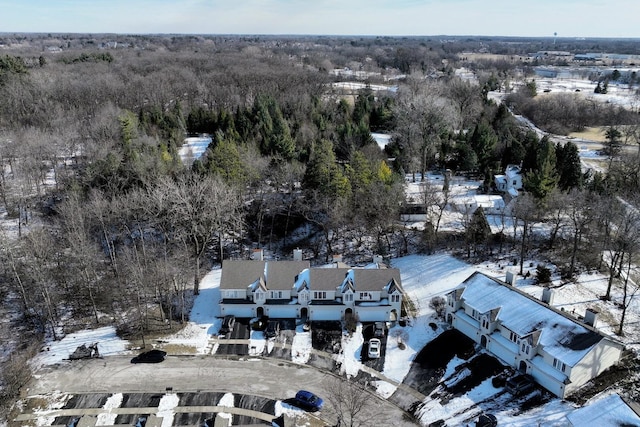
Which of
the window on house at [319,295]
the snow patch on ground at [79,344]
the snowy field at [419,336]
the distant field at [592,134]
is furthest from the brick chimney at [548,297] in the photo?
the distant field at [592,134]

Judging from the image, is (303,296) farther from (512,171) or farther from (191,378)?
(512,171)

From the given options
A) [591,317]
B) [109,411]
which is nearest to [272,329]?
[109,411]

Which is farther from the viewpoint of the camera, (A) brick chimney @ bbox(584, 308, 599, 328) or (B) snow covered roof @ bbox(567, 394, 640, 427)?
(A) brick chimney @ bbox(584, 308, 599, 328)

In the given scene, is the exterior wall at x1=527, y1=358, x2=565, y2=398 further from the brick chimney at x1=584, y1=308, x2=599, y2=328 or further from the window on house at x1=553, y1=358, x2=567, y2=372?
the brick chimney at x1=584, y1=308, x2=599, y2=328

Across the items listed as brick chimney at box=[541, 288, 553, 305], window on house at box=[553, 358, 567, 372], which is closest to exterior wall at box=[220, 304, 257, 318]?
window on house at box=[553, 358, 567, 372]

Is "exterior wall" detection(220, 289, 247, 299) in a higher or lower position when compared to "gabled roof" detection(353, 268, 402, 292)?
lower

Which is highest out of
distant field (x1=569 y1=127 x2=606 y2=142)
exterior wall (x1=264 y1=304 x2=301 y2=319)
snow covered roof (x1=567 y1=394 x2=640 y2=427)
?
distant field (x1=569 y1=127 x2=606 y2=142)

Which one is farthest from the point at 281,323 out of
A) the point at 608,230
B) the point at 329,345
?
the point at 608,230

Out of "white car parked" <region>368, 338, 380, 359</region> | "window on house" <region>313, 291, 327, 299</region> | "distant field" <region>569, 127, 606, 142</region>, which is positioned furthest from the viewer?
"distant field" <region>569, 127, 606, 142</region>
